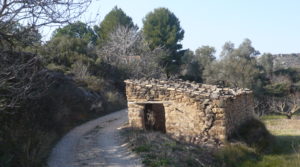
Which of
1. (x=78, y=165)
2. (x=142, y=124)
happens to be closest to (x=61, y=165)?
(x=78, y=165)

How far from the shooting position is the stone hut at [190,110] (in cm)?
1261

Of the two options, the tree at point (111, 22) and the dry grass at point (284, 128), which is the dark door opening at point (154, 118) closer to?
the dry grass at point (284, 128)

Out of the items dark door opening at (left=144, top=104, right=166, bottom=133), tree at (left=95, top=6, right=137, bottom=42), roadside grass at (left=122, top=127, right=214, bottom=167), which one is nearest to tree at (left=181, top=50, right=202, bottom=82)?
tree at (left=95, top=6, right=137, bottom=42)

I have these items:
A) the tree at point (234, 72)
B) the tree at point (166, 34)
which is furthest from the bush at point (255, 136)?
the tree at point (166, 34)

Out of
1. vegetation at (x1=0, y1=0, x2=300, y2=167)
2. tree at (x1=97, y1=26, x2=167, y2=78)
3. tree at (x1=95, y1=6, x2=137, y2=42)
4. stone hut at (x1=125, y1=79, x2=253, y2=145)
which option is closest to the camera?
vegetation at (x1=0, y1=0, x2=300, y2=167)

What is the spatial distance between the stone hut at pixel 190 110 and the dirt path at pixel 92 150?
153 cm

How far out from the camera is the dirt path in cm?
932

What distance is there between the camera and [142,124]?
14.1m

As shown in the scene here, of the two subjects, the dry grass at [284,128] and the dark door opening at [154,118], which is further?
the dry grass at [284,128]

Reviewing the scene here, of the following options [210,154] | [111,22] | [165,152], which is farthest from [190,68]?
[165,152]

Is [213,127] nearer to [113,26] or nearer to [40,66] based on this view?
[40,66]

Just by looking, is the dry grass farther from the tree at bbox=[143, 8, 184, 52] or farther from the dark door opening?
the tree at bbox=[143, 8, 184, 52]

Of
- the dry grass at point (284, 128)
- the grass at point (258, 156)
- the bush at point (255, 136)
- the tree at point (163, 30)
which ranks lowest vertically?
the dry grass at point (284, 128)

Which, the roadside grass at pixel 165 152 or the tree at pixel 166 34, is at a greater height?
the tree at pixel 166 34
